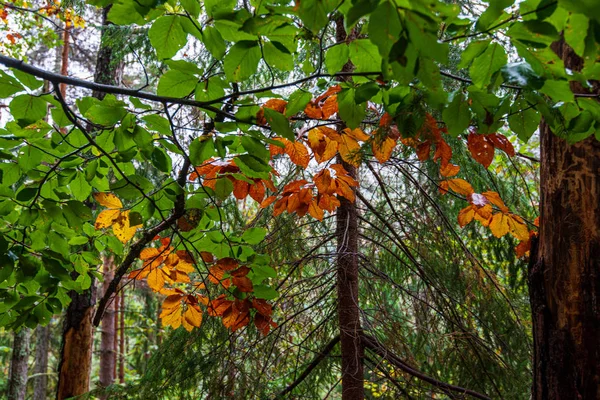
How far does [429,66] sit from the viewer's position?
0.73 metres

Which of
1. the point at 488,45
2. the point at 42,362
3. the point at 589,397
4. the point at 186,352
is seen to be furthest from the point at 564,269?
the point at 42,362

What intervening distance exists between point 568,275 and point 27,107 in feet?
5.06

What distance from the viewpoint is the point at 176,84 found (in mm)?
A: 1110

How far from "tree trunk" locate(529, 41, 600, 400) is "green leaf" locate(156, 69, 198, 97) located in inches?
44.2

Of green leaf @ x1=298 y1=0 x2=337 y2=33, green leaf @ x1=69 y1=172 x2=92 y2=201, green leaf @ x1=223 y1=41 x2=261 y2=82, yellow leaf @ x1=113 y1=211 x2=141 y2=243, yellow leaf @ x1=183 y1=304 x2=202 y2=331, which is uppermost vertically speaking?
green leaf @ x1=223 y1=41 x2=261 y2=82

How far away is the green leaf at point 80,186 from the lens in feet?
4.86

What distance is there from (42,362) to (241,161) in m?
8.55

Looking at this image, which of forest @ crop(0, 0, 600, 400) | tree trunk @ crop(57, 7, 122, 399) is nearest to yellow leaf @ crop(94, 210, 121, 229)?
forest @ crop(0, 0, 600, 400)

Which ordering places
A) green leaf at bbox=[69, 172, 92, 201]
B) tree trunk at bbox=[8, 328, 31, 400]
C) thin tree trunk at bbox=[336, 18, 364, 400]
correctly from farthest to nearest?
tree trunk at bbox=[8, 328, 31, 400]
thin tree trunk at bbox=[336, 18, 364, 400]
green leaf at bbox=[69, 172, 92, 201]

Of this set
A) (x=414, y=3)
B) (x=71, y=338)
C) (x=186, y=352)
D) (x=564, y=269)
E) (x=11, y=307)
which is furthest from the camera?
(x=71, y=338)

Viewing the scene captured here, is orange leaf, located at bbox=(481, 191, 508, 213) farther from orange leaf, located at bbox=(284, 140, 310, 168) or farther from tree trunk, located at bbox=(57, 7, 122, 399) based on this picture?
tree trunk, located at bbox=(57, 7, 122, 399)

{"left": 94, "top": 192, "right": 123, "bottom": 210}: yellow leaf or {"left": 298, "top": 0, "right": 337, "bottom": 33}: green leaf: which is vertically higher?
{"left": 94, "top": 192, "right": 123, "bottom": 210}: yellow leaf

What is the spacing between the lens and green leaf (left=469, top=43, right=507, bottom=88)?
85 centimetres

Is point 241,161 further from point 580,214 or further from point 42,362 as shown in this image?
point 42,362
